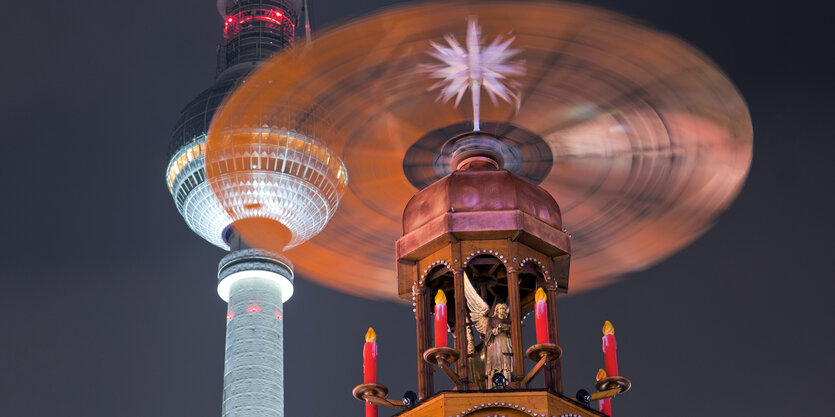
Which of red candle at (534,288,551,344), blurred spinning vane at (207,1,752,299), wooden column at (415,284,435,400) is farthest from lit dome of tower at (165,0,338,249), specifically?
red candle at (534,288,551,344)

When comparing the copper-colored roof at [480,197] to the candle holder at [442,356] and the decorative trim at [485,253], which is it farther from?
the candle holder at [442,356]

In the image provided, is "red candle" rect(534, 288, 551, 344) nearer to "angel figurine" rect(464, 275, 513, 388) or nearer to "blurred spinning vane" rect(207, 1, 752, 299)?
"angel figurine" rect(464, 275, 513, 388)

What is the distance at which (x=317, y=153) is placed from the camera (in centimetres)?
13350

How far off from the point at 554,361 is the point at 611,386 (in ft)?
3.36

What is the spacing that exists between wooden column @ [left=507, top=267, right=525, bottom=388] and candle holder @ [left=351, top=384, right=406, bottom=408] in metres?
1.61

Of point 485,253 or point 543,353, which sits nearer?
point 543,353

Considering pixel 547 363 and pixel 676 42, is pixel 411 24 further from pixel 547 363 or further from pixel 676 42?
pixel 547 363

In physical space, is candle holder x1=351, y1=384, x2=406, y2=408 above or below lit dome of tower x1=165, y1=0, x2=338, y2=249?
below

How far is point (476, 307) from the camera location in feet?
60.8

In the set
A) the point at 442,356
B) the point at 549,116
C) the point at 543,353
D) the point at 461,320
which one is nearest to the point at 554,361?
the point at 461,320

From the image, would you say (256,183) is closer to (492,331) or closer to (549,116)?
(549,116)

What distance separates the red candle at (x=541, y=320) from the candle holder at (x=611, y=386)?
3.11 ft

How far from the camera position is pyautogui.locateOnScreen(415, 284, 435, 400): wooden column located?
17.5 metres

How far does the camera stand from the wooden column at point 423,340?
17.5 meters
